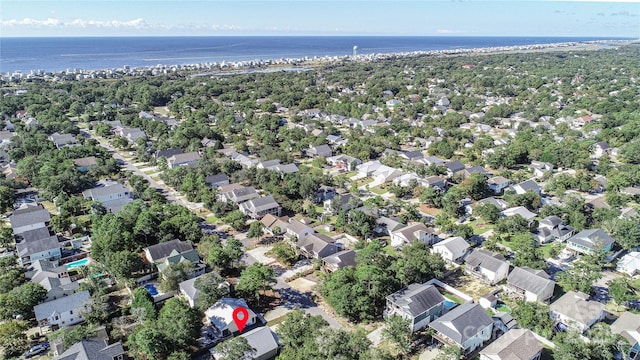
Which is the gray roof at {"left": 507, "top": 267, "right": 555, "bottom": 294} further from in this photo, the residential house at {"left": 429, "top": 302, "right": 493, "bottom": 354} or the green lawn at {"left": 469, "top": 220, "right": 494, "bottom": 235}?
the green lawn at {"left": 469, "top": 220, "right": 494, "bottom": 235}

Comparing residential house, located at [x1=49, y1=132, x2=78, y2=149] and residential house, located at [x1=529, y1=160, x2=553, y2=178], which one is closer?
residential house, located at [x1=529, y1=160, x2=553, y2=178]

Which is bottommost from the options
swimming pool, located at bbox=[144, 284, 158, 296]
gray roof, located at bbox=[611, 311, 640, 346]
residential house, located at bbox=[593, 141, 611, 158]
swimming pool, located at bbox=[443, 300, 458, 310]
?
swimming pool, located at bbox=[144, 284, 158, 296]

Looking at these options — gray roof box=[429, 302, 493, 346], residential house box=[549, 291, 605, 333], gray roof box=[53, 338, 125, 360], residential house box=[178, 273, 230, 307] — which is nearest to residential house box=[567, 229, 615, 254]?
residential house box=[549, 291, 605, 333]

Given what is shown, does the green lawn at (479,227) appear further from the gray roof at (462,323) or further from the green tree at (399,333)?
the green tree at (399,333)

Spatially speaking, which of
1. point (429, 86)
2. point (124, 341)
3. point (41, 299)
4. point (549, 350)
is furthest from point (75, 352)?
point (429, 86)

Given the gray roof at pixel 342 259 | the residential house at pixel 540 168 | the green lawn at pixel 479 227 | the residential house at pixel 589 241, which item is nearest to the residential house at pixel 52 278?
the gray roof at pixel 342 259

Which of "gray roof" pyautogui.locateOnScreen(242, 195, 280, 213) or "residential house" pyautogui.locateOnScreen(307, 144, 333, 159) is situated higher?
"residential house" pyautogui.locateOnScreen(307, 144, 333, 159)

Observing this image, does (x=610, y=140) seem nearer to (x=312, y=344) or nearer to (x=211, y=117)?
(x=312, y=344)
